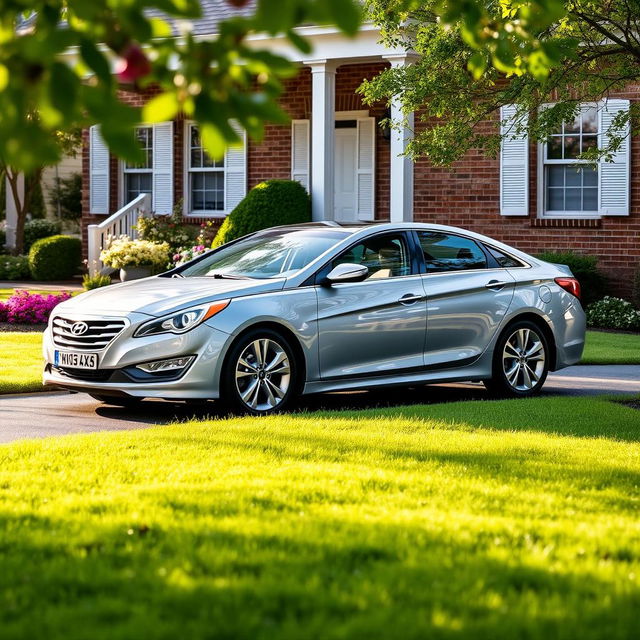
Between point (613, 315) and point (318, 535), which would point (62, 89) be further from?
point (613, 315)

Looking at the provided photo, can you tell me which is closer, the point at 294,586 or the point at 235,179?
the point at 294,586

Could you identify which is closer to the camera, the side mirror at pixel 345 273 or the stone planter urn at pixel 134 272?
the side mirror at pixel 345 273

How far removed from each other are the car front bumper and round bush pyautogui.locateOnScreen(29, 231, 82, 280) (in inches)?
682

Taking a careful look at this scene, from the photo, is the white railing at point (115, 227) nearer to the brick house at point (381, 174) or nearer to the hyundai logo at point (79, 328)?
the brick house at point (381, 174)

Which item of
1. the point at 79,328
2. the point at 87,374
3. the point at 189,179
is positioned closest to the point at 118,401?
the point at 87,374

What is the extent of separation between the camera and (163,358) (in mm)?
9484

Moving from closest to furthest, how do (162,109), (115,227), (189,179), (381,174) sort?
(162,109), (381,174), (115,227), (189,179)

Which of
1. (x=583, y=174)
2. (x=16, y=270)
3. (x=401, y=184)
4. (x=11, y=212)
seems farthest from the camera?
(x=11, y=212)

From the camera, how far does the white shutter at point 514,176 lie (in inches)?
822

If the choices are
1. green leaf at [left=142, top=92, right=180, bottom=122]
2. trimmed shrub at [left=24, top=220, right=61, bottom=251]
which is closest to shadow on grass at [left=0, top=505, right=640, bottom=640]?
green leaf at [left=142, top=92, right=180, bottom=122]

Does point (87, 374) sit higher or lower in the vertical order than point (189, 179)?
lower

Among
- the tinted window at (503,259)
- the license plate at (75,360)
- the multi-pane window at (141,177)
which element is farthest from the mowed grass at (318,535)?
the multi-pane window at (141,177)

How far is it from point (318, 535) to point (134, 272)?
17.9 meters

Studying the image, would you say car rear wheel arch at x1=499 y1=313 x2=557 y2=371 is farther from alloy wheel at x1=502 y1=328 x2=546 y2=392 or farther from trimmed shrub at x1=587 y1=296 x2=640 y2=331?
trimmed shrub at x1=587 y1=296 x2=640 y2=331
